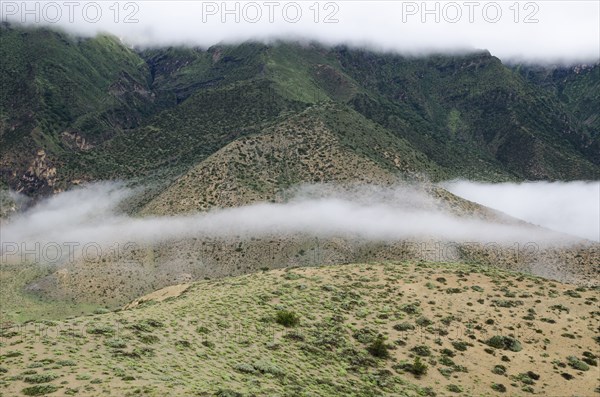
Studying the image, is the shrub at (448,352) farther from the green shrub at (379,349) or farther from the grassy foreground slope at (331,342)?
the green shrub at (379,349)

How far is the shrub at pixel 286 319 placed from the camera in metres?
58.2

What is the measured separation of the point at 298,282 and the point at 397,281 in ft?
52.4

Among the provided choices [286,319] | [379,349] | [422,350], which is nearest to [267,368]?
[286,319]

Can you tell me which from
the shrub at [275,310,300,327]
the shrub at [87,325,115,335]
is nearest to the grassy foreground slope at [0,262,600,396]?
the shrub at [87,325,115,335]

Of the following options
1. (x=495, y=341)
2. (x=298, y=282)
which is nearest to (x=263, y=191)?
(x=298, y=282)

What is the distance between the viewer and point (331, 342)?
182 ft

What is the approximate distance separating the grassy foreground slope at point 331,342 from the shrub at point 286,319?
0.99 feet

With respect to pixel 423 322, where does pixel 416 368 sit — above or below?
below

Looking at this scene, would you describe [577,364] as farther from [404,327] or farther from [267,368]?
[267,368]

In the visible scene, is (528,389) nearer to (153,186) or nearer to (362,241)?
(362,241)

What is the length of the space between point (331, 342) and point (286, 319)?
6254 mm

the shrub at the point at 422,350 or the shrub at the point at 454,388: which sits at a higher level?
the shrub at the point at 422,350

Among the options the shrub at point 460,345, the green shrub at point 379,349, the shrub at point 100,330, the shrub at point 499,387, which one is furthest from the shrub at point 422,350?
the shrub at point 100,330

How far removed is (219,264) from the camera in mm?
144125
